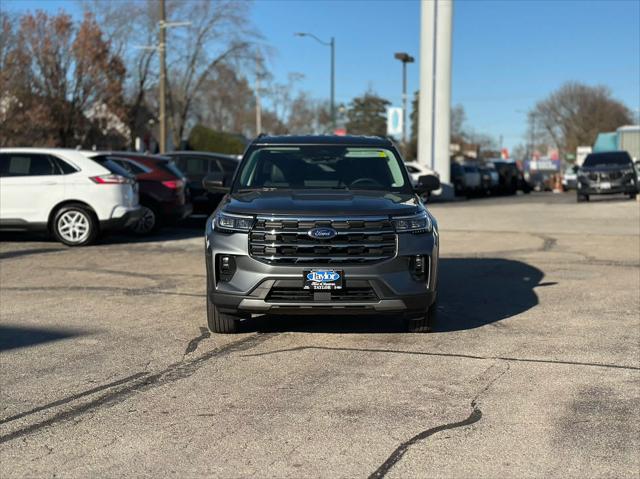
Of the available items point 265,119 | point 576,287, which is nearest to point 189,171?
point 576,287

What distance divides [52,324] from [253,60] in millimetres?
44649

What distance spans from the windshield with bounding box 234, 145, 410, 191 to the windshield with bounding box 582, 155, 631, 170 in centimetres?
2216

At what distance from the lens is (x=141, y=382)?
5512 mm

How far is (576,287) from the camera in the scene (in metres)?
9.57

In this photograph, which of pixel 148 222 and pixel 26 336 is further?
pixel 148 222

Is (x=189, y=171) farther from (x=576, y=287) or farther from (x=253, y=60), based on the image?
(x=253, y=60)

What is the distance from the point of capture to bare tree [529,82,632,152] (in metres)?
92.2

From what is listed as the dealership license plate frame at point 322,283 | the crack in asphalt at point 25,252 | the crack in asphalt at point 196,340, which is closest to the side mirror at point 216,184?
the crack in asphalt at point 196,340

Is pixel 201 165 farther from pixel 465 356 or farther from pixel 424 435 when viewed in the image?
pixel 424 435

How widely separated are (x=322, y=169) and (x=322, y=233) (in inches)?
63.1

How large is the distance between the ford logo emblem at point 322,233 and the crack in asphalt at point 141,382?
1048 millimetres

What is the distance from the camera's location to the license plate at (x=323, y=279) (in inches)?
247

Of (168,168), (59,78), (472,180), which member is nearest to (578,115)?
(472,180)

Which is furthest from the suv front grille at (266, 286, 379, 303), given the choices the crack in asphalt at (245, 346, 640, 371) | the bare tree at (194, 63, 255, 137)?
the bare tree at (194, 63, 255, 137)
